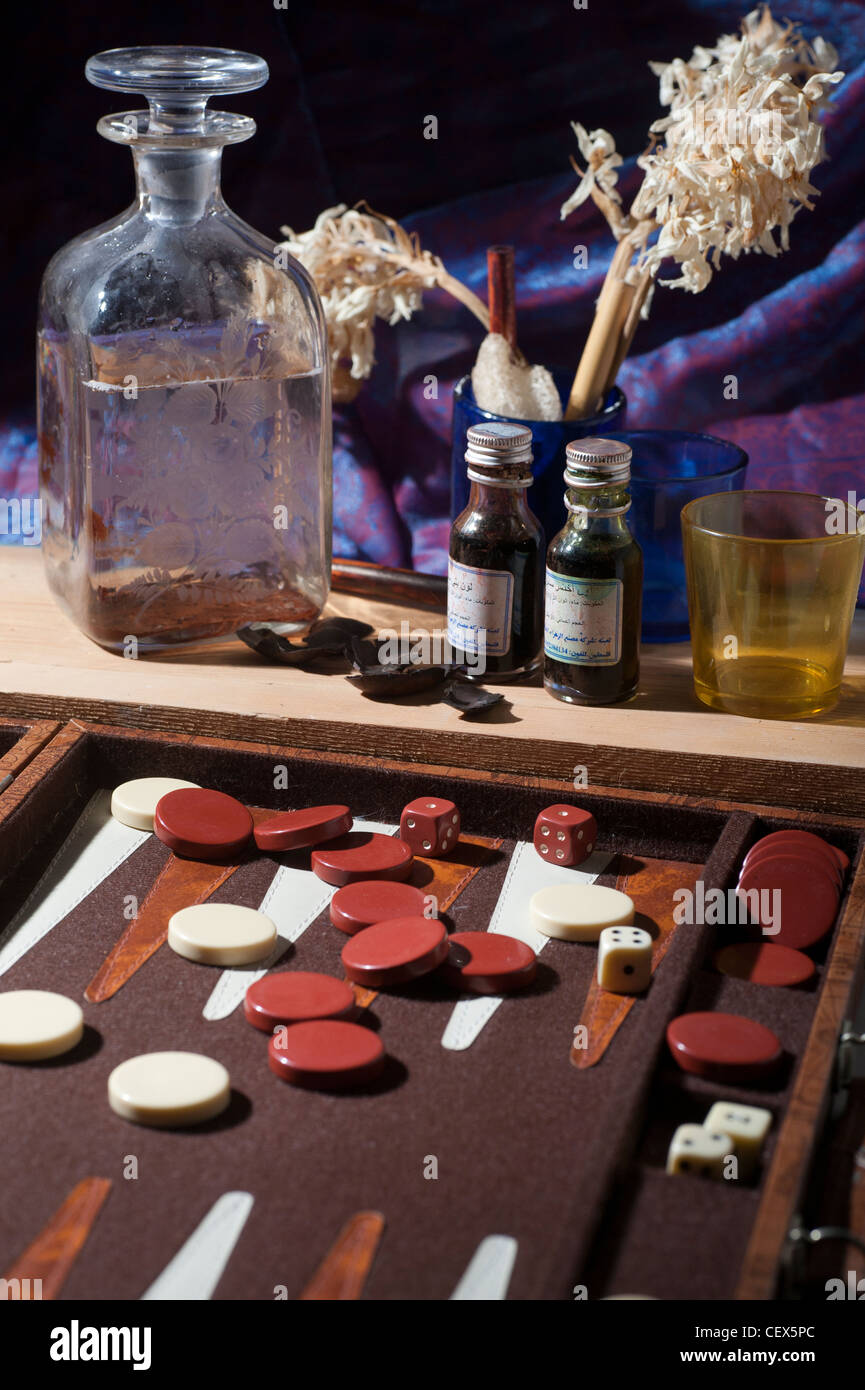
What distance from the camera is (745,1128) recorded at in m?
0.60

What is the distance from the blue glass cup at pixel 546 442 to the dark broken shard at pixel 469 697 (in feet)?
0.54

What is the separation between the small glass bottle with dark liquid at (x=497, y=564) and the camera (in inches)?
38.3

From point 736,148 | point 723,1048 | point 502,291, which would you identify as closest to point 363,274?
point 502,291

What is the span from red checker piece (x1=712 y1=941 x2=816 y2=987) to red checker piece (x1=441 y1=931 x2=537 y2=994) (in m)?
0.11

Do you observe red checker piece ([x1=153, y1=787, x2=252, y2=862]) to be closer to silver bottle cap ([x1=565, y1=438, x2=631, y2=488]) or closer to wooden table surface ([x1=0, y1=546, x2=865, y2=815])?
wooden table surface ([x1=0, y1=546, x2=865, y2=815])

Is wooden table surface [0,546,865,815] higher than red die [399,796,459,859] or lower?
higher

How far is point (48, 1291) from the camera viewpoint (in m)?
0.54

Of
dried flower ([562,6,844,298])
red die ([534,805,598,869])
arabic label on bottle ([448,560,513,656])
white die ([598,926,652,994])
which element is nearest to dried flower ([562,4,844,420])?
dried flower ([562,6,844,298])

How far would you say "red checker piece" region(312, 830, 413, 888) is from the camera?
32.7 inches

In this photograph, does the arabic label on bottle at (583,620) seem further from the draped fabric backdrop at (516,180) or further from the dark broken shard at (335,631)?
the draped fabric backdrop at (516,180)

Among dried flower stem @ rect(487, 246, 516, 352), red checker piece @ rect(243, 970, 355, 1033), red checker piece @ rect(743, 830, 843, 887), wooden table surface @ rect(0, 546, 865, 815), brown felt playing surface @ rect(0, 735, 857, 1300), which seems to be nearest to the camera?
brown felt playing surface @ rect(0, 735, 857, 1300)

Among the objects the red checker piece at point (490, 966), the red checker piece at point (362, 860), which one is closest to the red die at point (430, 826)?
the red checker piece at point (362, 860)

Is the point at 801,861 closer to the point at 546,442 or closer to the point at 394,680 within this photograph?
the point at 394,680
